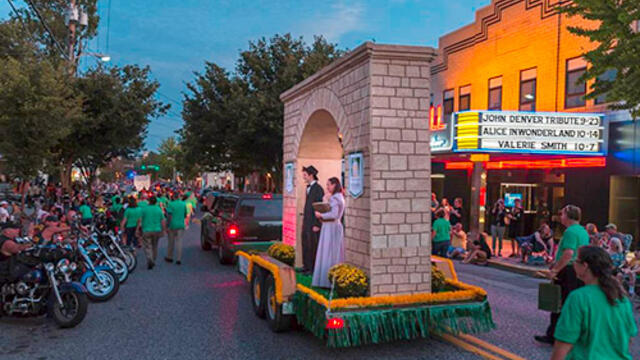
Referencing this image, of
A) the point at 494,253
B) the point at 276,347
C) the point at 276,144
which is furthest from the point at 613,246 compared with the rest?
the point at 276,144

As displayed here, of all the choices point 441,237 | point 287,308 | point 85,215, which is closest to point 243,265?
point 287,308

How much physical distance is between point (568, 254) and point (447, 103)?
54.9ft

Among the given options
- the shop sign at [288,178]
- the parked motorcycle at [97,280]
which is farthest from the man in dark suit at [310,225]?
the parked motorcycle at [97,280]

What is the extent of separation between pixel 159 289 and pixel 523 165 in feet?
46.4

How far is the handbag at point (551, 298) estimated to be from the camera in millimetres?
5910

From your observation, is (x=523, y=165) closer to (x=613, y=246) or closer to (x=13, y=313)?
(x=613, y=246)

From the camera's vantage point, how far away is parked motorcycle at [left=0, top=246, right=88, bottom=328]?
275 inches

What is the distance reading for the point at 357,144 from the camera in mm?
6418

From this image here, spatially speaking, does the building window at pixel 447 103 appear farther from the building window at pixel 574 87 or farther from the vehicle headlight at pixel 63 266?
the vehicle headlight at pixel 63 266

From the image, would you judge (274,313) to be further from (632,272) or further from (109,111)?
(109,111)

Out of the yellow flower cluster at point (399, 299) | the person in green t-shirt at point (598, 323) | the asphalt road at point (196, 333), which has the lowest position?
the asphalt road at point (196, 333)

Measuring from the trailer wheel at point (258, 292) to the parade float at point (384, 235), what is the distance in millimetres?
470

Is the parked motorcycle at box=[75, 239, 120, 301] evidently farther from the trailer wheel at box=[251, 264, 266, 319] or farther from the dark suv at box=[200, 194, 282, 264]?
the dark suv at box=[200, 194, 282, 264]

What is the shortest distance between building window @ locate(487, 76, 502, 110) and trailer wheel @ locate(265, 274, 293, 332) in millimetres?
14938
